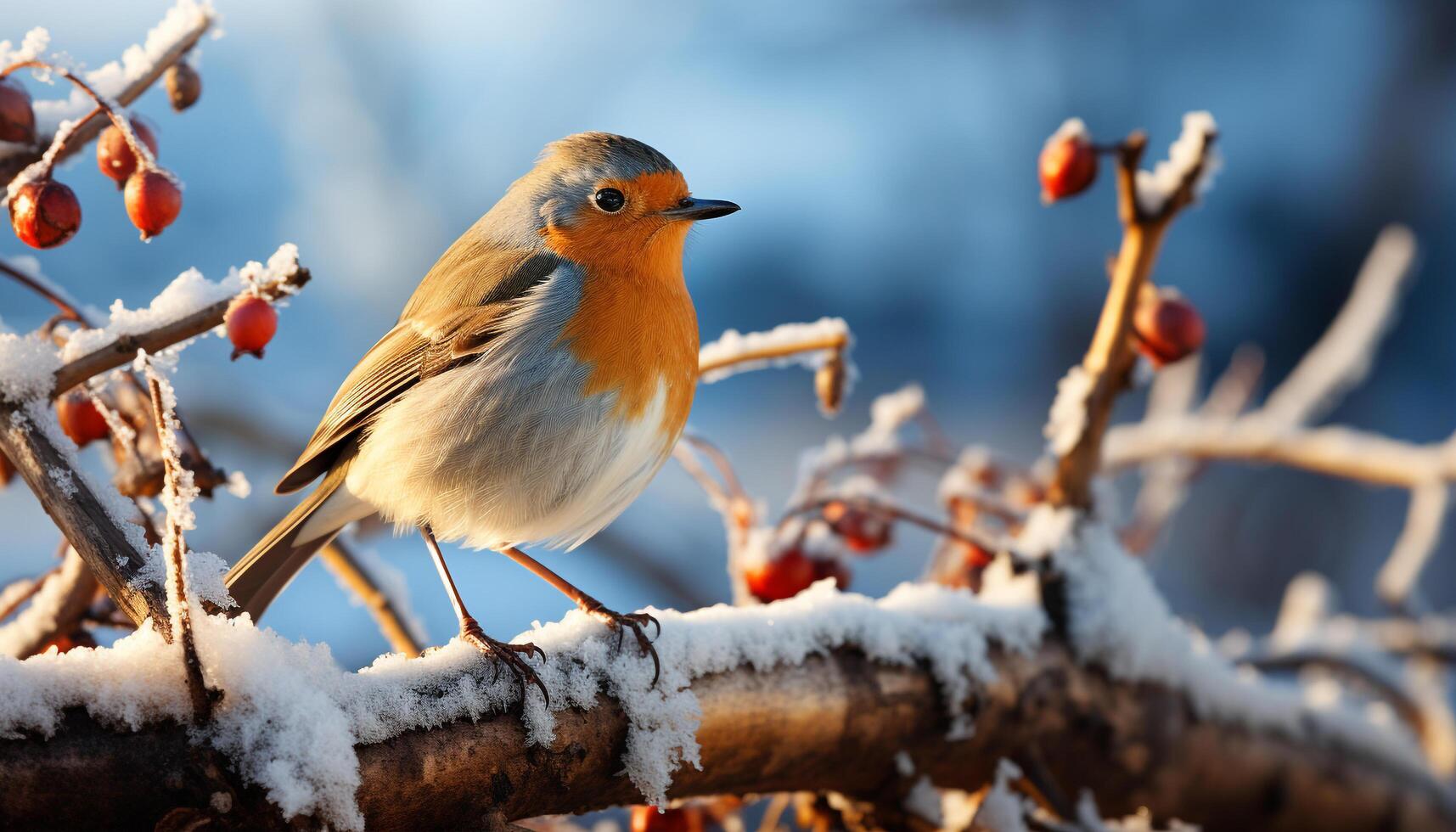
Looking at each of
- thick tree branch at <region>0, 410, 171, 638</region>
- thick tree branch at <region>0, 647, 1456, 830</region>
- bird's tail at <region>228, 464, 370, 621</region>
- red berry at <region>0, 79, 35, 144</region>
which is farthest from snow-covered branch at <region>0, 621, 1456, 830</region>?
red berry at <region>0, 79, 35, 144</region>

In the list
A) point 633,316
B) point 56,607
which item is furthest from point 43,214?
point 633,316

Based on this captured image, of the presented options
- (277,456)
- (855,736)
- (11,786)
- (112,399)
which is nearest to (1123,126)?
(277,456)

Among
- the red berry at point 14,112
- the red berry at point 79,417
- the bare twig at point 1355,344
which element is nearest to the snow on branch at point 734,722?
the red berry at point 79,417

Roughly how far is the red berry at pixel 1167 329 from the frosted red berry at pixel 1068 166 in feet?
0.89

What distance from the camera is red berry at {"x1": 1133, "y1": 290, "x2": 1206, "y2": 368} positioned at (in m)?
2.07

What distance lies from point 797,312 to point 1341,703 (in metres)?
3.89

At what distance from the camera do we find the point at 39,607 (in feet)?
5.38

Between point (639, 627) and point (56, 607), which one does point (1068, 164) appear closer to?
point (639, 627)

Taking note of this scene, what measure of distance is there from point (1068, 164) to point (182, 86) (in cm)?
140

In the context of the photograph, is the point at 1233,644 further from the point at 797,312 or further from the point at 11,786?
the point at 797,312

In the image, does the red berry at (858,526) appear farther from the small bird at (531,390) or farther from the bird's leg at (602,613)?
the bird's leg at (602,613)

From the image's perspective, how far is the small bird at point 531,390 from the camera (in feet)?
6.21

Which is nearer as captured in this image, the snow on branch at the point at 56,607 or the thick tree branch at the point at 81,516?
the thick tree branch at the point at 81,516

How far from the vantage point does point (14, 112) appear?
60.7 inches
